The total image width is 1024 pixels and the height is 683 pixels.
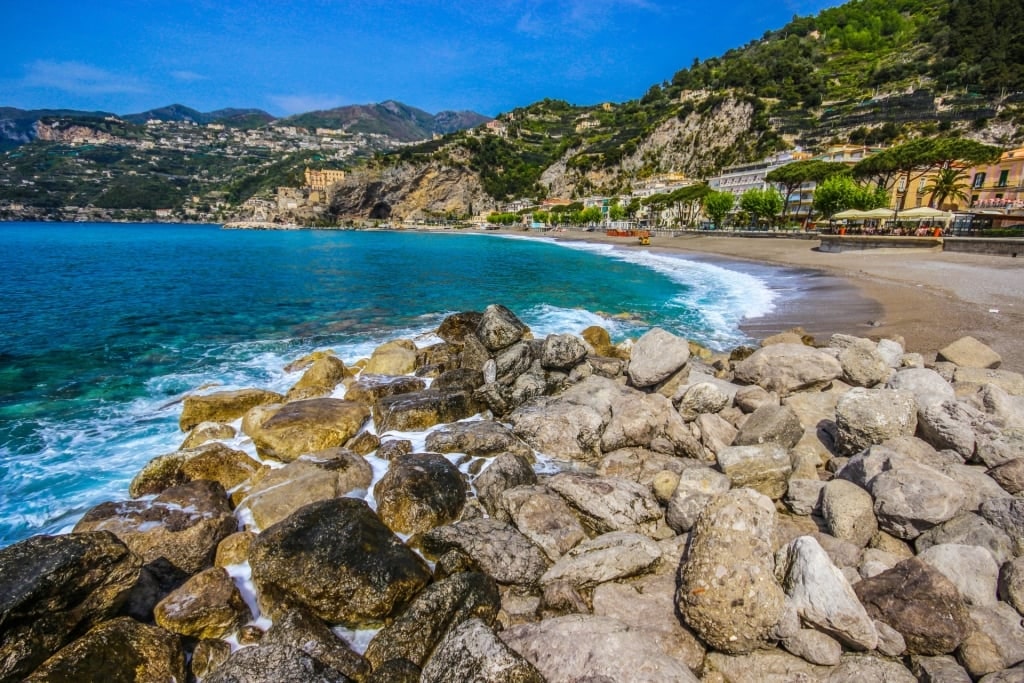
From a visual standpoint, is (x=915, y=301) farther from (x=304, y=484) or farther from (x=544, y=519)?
(x=304, y=484)

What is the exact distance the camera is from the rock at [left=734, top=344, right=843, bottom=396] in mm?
8414

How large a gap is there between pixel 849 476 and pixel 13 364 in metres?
20.5

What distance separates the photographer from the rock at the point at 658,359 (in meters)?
9.23

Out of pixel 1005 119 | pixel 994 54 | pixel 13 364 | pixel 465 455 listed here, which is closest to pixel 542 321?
pixel 465 455

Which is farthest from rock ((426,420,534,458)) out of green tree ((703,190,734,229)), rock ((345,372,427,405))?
green tree ((703,190,734,229))

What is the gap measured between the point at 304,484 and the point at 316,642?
9.26ft

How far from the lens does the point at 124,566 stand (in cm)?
427

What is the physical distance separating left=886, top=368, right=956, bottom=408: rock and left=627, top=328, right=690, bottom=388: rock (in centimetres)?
332

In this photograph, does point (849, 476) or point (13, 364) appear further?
point (13, 364)

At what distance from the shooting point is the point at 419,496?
234 inches

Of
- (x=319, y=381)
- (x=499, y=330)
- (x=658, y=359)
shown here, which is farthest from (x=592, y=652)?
(x=319, y=381)

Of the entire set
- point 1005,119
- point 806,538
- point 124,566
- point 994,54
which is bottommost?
point 124,566

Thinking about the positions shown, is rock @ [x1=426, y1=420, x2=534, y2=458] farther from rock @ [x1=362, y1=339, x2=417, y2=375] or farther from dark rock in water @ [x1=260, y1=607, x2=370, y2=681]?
rock @ [x1=362, y1=339, x2=417, y2=375]

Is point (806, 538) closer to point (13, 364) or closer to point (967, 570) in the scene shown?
point (967, 570)
